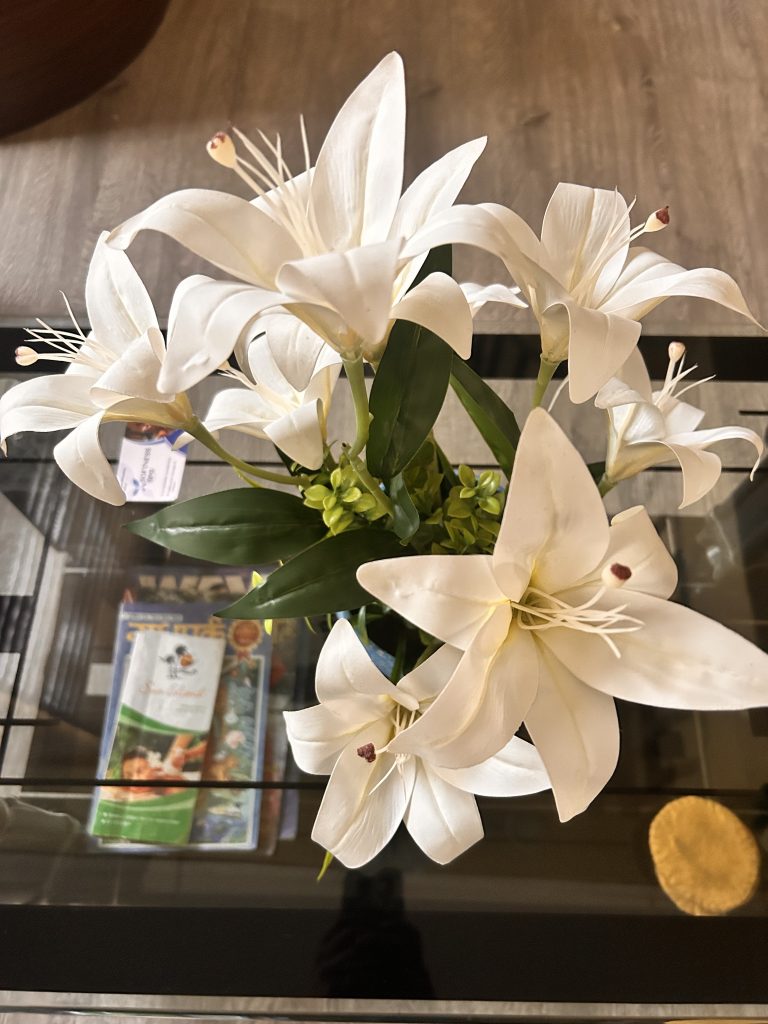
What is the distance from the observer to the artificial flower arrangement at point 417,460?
1.44 ft

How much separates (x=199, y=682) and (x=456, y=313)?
0.69m

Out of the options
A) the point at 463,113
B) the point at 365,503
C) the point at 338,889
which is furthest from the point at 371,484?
the point at 463,113

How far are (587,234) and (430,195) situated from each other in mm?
133

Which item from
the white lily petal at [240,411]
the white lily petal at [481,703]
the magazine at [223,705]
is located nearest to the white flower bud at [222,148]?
the white lily petal at [240,411]

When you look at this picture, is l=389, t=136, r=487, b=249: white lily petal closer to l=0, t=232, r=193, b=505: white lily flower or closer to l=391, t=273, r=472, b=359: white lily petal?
l=391, t=273, r=472, b=359: white lily petal

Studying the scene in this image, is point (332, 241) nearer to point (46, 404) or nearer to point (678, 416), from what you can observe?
point (46, 404)

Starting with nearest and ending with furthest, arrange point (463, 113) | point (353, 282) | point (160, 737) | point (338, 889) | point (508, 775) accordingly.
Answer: point (353, 282) → point (508, 775) → point (338, 889) → point (160, 737) → point (463, 113)

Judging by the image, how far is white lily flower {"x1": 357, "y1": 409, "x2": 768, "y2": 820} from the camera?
44 centimetres

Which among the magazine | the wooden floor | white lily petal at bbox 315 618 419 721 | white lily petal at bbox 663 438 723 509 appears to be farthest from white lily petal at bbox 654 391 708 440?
the wooden floor

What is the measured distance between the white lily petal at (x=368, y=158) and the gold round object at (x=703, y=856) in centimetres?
72

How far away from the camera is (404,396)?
1.94ft

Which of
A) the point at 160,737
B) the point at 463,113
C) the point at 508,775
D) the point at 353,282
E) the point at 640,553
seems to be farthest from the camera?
the point at 463,113

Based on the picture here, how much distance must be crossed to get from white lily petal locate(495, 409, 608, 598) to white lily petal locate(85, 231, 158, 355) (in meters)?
0.29

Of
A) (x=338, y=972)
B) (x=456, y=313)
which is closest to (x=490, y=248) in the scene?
(x=456, y=313)
